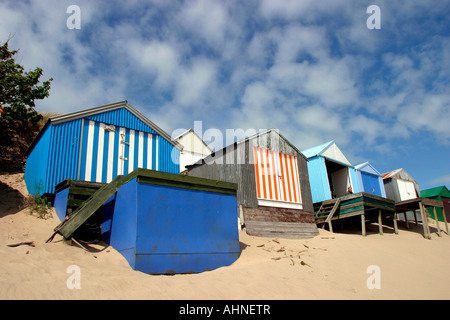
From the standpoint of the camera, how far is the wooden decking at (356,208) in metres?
13.3

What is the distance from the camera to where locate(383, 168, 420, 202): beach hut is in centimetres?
2336

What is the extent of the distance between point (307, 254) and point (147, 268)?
507 centimetres

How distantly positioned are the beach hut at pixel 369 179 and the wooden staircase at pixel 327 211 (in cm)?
541

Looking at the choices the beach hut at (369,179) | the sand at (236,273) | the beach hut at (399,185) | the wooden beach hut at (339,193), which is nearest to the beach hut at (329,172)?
the wooden beach hut at (339,193)

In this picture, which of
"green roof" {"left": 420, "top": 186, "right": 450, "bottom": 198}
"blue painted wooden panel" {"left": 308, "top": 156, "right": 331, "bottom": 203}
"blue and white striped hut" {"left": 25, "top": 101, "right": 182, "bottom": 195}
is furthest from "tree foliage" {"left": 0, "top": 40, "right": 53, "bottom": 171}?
"green roof" {"left": 420, "top": 186, "right": 450, "bottom": 198}

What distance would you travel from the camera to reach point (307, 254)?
30.1 ft

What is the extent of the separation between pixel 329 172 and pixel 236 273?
1582 cm

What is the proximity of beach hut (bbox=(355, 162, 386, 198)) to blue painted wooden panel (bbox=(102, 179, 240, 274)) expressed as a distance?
14.8 m

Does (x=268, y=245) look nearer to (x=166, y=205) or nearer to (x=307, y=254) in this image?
(x=307, y=254)

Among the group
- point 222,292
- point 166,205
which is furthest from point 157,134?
point 222,292

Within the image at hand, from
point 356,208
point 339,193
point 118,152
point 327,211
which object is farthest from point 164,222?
point 339,193

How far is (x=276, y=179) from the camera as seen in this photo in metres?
13.6

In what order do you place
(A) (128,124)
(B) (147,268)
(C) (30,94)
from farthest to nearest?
(C) (30,94), (A) (128,124), (B) (147,268)

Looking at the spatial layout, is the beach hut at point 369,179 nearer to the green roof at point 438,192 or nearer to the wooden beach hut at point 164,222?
the green roof at point 438,192
